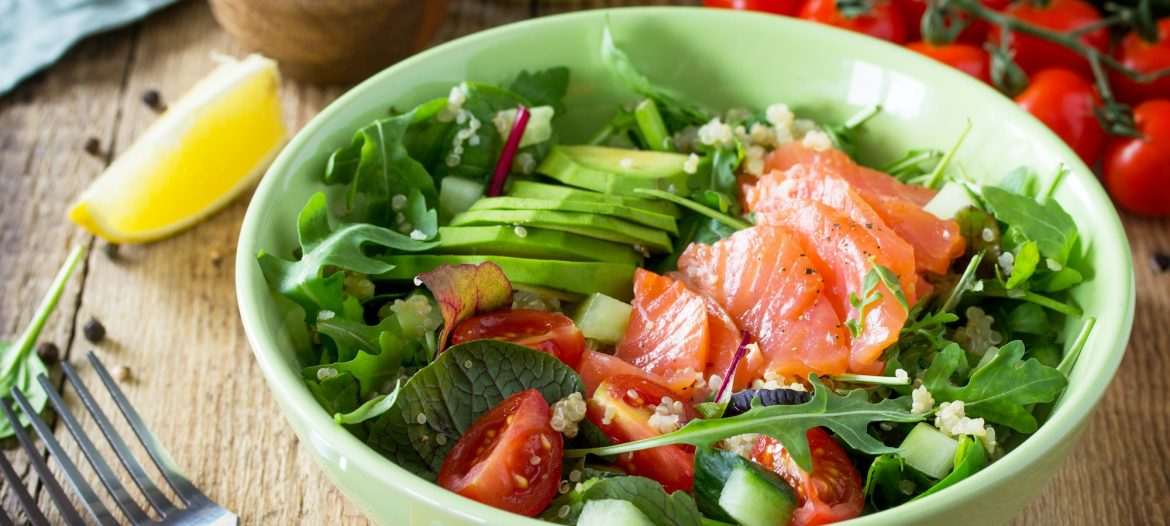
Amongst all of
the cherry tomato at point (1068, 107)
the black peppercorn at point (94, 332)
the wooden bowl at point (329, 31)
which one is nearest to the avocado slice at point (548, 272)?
the black peppercorn at point (94, 332)

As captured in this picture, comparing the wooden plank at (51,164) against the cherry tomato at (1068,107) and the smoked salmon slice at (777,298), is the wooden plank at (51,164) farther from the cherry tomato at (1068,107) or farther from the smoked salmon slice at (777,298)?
the cherry tomato at (1068,107)

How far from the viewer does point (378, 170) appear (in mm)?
2520

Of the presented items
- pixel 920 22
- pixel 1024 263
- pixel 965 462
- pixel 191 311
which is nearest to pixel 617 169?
pixel 1024 263

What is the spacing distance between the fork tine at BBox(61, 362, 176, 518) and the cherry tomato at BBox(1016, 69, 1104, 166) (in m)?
2.48

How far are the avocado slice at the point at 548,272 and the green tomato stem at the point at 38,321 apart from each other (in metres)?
1.00

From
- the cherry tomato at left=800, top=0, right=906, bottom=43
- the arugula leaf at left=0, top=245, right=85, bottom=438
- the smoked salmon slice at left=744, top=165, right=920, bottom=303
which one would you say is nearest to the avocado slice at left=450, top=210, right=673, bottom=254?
the smoked salmon slice at left=744, top=165, right=920, bottom=303

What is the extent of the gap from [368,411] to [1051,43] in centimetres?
259

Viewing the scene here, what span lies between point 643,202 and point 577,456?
711 mm

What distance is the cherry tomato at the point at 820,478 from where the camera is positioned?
1902 millimetres

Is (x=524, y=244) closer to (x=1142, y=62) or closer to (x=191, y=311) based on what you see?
(x=191, y=311)

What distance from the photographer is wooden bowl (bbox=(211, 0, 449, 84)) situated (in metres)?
3.34

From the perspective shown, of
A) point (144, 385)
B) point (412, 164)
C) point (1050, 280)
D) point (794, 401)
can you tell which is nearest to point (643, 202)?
point (412, 164)

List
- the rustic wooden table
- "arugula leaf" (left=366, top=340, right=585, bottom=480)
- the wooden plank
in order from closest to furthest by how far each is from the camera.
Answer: "arugula leaf" (left=366, top=340, right=585, bottom=480)
the rustic wooden table
the wooden plank

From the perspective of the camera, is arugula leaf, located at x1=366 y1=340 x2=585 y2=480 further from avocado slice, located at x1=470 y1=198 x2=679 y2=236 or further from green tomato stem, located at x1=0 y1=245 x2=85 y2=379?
green tomato stem, located at x1=0 y1=245 x2=85 y2=379
